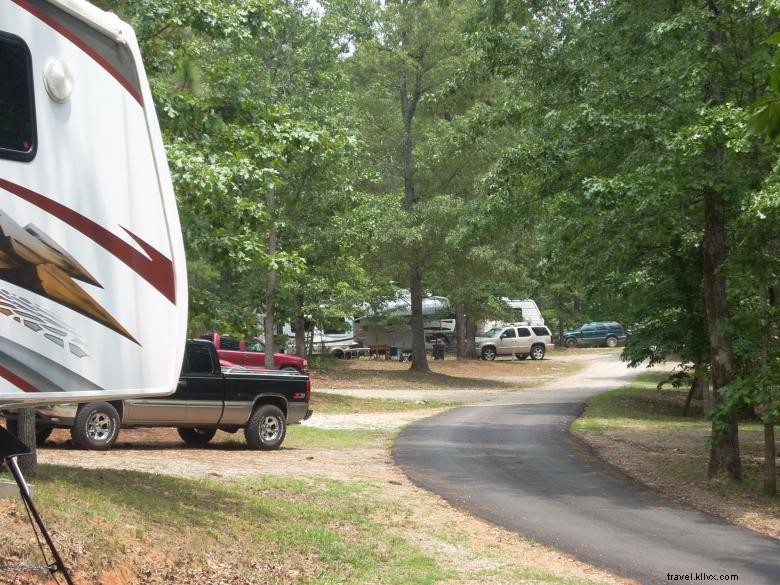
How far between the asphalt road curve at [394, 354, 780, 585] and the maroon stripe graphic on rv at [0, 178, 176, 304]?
15.8 ft

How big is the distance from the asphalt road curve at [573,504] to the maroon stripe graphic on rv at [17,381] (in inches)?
215

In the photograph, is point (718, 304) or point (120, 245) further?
point (718, 304)

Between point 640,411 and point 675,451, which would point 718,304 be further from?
point 640,411

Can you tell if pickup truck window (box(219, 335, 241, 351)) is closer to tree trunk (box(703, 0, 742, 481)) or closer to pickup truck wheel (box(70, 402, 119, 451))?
pickup truck wheel (box(70, 402, 119, 451))

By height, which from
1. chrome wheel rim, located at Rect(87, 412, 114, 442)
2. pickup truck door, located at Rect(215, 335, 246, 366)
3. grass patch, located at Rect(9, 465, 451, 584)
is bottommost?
grass patch, located at Rect(9, 465, 451, 584)

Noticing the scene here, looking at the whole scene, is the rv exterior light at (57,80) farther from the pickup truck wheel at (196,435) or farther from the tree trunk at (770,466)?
the pickup truck wheel at (196,435)

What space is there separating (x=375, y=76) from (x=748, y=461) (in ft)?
69.9

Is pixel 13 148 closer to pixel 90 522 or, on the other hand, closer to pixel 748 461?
pixel 90 522

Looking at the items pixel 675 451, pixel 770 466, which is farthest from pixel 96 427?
pixel 675 451

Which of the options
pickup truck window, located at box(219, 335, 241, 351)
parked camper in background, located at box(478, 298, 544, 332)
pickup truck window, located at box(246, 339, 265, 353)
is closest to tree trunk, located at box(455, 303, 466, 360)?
parked camper in background, located at box(478, 298, 544, 332)

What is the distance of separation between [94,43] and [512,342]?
42615mm

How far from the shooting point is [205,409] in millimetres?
14500

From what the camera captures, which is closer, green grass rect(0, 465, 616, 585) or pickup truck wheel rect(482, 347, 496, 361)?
green grass rect(0, 465, 616, 585)

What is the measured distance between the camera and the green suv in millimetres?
60562
